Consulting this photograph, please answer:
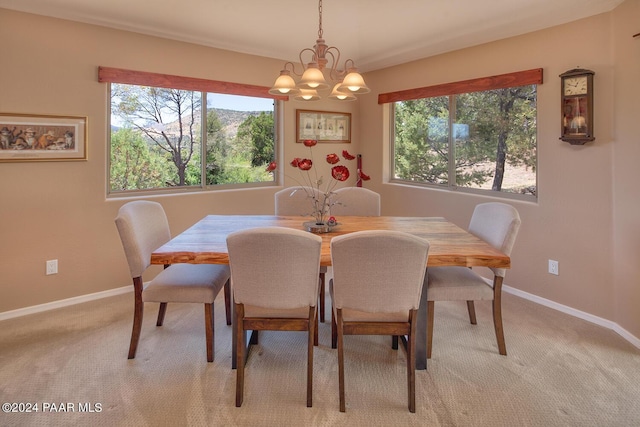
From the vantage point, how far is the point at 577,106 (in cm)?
302

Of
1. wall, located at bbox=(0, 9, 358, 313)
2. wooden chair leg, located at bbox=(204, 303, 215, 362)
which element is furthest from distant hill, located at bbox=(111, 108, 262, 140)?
wooden chair leg, located at bbox=(204, 303, 215, 362)

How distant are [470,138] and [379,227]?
74.1 inches

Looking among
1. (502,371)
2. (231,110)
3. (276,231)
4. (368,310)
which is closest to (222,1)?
(231,110)

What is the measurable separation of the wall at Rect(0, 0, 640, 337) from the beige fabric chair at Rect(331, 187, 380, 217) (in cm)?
111

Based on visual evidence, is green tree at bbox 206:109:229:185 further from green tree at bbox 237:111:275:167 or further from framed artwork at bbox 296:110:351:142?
framed artwork at bbox 296:110:351:142

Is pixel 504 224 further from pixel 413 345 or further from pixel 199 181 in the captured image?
pixel 199 181

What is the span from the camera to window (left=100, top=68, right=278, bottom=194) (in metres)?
3.66

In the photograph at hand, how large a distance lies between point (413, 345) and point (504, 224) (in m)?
1.03

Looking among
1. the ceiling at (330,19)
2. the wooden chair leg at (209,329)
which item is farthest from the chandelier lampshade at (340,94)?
the wooden chair leg at (209,329)

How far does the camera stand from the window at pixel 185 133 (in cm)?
366

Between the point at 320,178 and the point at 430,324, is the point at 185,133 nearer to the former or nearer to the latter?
the point at 320,178

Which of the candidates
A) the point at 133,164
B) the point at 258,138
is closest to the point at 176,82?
the point at 133,164

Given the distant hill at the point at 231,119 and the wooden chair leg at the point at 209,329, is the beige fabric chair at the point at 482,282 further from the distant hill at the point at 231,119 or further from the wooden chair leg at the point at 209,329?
the distant hill at the point at 231,119

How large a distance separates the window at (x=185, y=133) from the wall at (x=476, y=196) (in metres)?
0.16
